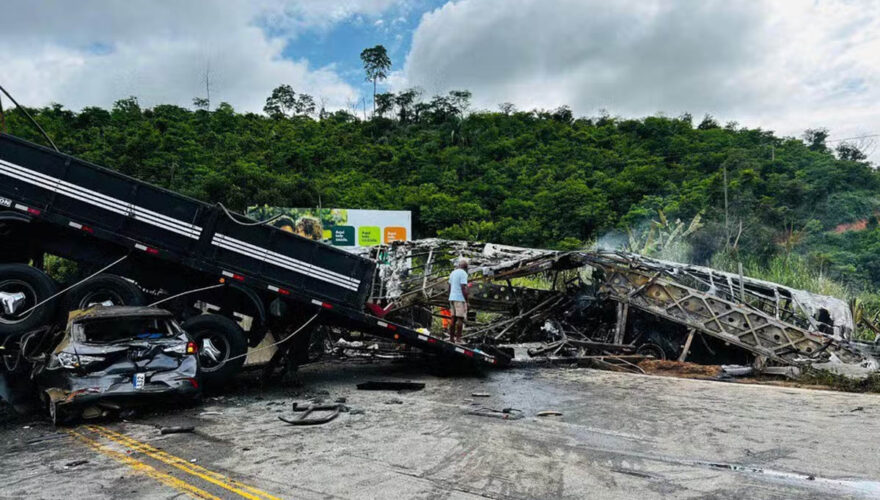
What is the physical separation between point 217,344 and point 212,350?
0.13 meters

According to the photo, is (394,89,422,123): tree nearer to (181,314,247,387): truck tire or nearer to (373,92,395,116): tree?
(373,92,395,116): tree

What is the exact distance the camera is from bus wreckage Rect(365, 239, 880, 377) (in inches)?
439

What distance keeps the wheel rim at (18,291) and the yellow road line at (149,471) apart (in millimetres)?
2703

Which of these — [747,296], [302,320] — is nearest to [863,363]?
[747,296]

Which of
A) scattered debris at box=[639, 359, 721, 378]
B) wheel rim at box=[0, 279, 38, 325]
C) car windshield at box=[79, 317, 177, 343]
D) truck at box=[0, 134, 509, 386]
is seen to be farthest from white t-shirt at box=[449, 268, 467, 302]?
wheel rim at box=[0, 279, 38, 325]

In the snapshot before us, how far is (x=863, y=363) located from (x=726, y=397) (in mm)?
3666

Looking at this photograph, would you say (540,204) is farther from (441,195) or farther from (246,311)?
(246,311)

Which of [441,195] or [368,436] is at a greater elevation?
[441,195]

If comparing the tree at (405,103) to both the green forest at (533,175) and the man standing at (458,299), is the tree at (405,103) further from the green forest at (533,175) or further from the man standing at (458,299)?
the man standing at (458,299)

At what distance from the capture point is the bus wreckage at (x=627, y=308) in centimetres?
1115

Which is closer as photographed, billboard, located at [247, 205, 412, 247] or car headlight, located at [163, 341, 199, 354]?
car headlight, located at [163, 341, 199, 354]

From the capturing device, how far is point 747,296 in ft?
40.2

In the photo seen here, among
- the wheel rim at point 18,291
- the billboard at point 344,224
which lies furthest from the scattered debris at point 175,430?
the billboard at point 344,224

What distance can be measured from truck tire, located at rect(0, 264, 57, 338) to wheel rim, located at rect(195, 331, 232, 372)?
2135 mm
